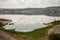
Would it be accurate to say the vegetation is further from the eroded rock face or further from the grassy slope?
the grassy slope

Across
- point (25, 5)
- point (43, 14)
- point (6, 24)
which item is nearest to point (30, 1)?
point (25, 5)

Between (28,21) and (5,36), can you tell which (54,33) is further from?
(5,36)

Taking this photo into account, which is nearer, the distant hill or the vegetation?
the vegetation

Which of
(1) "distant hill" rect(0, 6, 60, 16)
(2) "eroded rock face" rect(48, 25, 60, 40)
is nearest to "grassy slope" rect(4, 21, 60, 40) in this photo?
(2) "eroded rock face" rect(48, 25, 60, 40)

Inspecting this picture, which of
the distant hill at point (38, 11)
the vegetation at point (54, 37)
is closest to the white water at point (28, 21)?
the distant hill at point (38, 11)

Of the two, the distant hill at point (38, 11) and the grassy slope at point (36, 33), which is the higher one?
→ the distant hill at point (38, 11)

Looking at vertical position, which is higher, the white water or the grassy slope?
the white water

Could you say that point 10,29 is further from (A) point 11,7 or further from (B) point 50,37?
(B) point 50,37

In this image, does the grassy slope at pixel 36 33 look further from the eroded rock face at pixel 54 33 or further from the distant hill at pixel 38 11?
the distant hill at pixel 38 11

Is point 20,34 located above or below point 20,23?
below
